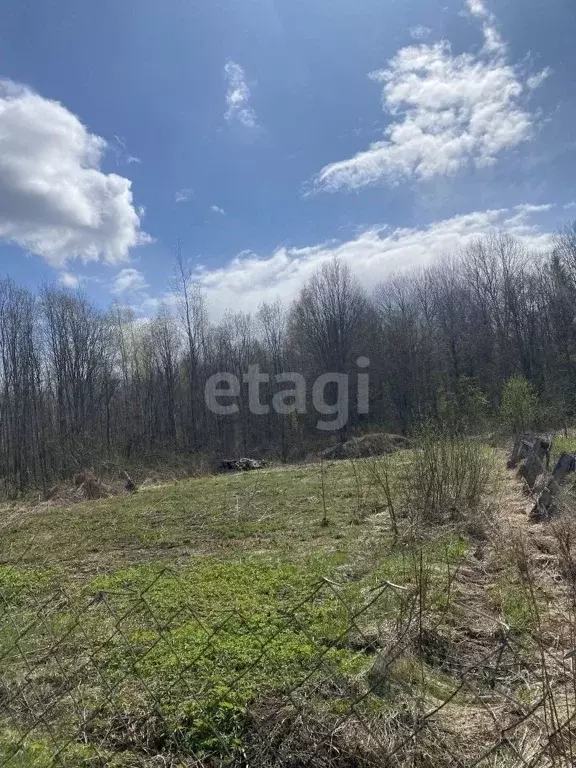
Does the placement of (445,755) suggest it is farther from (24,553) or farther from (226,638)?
(24,553)

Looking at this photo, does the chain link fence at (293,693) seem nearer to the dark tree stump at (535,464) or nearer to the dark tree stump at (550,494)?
the dark tree stump at (550,494)

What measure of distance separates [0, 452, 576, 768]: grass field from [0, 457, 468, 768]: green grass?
→ 12mm

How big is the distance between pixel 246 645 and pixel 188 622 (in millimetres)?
601

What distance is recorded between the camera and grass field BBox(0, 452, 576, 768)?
2.07 m

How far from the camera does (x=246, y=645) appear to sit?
2814mm

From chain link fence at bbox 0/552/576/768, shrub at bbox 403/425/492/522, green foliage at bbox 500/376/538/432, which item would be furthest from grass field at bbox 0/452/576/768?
green foliage at bbox 500/376/538/432

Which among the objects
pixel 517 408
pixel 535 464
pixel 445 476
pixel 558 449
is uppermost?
pixel 517 408

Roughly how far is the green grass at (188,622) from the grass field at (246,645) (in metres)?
0.01

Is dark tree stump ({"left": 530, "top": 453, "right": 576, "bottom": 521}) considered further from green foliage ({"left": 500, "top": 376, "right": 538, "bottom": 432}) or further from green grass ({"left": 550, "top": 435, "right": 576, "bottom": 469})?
green foliage ({"left": 500, "top": 376, "right": 538, "bottom": 432})

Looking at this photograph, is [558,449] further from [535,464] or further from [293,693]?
[293,693]

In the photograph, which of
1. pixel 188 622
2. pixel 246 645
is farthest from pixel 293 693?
pixel 188 622

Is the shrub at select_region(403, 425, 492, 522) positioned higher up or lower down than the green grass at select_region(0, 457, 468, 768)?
higher up

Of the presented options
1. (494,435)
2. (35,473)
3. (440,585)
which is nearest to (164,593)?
(440,585)

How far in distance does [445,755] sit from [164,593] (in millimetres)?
2520
